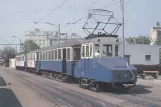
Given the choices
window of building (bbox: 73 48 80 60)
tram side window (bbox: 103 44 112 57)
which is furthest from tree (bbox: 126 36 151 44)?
tram side window (bbox: 103 44 112 57)

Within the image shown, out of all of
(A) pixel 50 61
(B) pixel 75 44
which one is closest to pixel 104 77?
(B) pixel 75 44

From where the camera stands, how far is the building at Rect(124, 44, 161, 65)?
5534 centimetres

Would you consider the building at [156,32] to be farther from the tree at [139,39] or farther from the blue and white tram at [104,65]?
the blue and white tram at [104,65]

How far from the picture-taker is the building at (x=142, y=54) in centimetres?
5534

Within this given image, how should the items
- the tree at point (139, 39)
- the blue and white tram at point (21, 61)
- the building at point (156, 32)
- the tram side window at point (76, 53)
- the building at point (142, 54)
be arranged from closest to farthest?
the tram side window at point (76, 53)
the building at point (142, 54)
the blue and white tram at point (21, 61)
the tree at point (139, 39)
the building at point (156, 32)

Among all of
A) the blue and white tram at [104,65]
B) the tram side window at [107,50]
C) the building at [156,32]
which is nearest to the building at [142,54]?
the blue and white tram at [104,65]

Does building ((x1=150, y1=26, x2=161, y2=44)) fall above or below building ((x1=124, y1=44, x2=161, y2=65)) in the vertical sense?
above

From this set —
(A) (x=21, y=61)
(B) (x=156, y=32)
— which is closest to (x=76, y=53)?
(A) (x=21, y=61)

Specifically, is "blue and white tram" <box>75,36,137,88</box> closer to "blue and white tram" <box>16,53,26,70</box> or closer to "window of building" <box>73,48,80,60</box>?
"window of building" <box>73,48,80,60</box>

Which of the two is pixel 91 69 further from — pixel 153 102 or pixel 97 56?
pixel 153 102

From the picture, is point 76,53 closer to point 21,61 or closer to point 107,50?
point 107,50

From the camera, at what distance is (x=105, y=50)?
2358cm

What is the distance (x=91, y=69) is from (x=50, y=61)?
1518 centimetres

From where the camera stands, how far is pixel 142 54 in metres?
56.2
